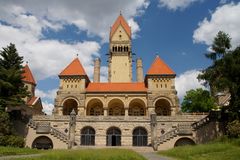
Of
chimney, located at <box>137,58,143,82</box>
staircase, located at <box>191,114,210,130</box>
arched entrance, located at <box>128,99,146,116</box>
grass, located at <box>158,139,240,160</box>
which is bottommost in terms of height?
grass, located at <box>158,139,240,160</box>

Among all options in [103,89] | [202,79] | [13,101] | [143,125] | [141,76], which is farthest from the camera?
[141,76]

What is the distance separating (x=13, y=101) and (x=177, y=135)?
71.5 feet

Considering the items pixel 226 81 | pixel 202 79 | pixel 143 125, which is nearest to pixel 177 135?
pixel 143 125

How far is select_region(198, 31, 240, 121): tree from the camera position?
33.1 m

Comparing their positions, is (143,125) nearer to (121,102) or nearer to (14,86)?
(121,102)

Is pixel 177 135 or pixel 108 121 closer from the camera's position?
pixel 177 135

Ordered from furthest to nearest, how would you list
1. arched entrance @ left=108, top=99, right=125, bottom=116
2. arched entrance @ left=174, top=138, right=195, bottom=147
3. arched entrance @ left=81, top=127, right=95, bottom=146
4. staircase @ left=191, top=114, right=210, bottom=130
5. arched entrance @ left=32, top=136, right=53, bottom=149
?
arched entrance @ left=108, top=99, right=125, bottom=116 → arched entrance @ left=81, top=127, right=95, bottom=146 → arched entrance @ left=32, top=136, right=53, bottom=149 → arched entrance @ left=174, top=138, right=195, bottom=147 → staircase @ left=191, top=114, right=210, bottom=130

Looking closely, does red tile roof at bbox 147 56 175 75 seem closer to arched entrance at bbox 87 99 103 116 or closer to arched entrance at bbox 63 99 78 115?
arched entrance at bbox 87 99 103 116

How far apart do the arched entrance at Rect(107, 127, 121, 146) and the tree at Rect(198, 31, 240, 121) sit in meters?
15.3

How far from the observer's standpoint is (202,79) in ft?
120

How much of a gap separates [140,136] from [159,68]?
18.0 meters

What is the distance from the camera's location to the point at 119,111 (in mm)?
59031

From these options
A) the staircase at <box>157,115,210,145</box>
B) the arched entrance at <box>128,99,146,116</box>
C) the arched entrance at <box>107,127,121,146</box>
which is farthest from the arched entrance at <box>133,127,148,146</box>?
the arched entrance at <box>128,99,146,116</box>

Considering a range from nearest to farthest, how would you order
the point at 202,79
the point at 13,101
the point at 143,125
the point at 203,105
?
the point at 202,79 < the point at 13,101 < the point at 143,125 < the point at 203,105
